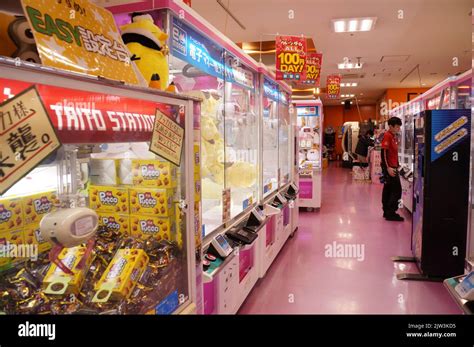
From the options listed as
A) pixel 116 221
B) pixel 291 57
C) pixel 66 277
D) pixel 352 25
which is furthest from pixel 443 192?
pixel 352 25

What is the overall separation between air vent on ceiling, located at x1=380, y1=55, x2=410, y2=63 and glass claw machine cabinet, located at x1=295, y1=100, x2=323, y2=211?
9.39 ft

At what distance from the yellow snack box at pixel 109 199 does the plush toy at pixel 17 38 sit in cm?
69

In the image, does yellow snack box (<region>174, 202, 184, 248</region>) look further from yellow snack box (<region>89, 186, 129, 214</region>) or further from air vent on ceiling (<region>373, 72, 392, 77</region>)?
air vent on ceiling (<region>373, 72, 392, 77</region>)

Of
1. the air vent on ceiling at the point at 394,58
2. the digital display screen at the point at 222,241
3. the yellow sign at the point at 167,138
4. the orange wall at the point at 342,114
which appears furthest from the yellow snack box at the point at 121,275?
the orange wall at the point at 342,114

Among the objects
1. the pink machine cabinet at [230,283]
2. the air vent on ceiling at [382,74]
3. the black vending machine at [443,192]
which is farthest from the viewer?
the air vent on ceiling at [382,74]

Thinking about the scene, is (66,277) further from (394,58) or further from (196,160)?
(394,58)

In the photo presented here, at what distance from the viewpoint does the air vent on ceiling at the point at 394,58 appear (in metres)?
9.49

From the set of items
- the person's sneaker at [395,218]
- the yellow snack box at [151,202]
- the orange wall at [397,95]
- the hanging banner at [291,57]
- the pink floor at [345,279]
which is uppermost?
the orange wall at [397,95]

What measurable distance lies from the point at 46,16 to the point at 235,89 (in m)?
2.41

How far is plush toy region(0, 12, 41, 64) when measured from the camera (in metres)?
1.23

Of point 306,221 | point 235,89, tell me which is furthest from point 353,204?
point 235,89

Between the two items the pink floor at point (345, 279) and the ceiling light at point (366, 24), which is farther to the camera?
the ceiling light at point (366, 24)

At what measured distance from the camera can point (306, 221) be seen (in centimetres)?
675

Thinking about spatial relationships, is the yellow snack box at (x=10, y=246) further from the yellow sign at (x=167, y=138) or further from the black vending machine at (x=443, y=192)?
the black vending machine at (x=443, y=192)
